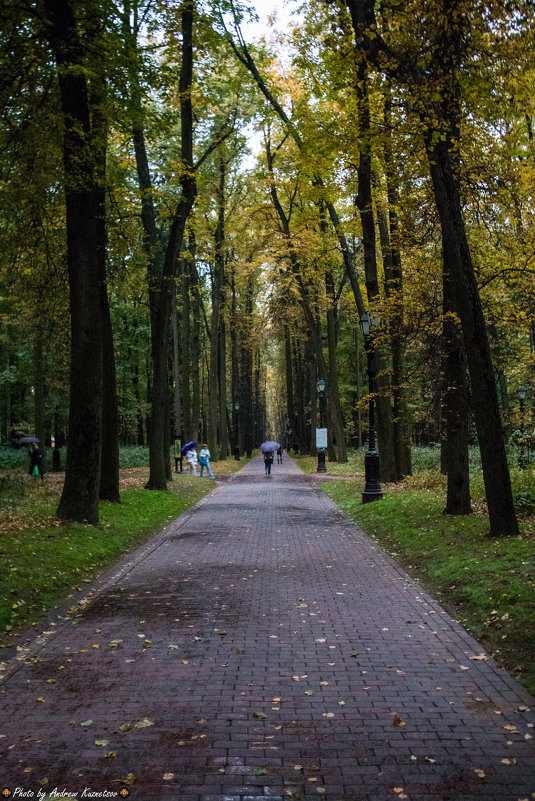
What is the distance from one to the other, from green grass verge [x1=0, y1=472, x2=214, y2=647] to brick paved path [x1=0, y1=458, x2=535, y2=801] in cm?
47

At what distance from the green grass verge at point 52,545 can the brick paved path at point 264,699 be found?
47cm

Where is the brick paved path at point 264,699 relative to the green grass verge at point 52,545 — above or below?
below

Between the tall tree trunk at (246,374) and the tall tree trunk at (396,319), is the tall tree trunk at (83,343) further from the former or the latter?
the tall tree trunk at (246,374)

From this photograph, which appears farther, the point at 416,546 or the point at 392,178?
the point at 392,178

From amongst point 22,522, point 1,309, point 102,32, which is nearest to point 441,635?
point 22,522

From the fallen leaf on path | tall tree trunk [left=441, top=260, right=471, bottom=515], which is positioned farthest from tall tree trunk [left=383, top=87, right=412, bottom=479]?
the fallen leaf on path

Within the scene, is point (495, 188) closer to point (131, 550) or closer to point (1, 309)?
point (131, 550)

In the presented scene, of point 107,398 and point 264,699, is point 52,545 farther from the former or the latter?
point 264,699

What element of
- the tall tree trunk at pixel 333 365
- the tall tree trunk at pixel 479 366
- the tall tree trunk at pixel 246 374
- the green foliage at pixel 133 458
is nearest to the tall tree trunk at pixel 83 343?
the tall tree trunk at pixel 479 366

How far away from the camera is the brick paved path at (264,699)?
3465 millimetres

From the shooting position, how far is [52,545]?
30.7 ft

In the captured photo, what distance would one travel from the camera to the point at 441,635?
19.8 feet

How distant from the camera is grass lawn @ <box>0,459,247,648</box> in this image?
276 inches

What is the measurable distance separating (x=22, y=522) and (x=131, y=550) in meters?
2.10
